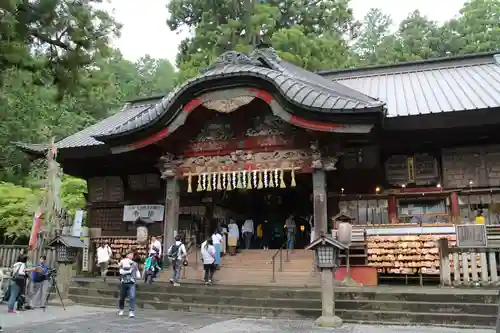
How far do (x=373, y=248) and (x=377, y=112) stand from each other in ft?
12.4

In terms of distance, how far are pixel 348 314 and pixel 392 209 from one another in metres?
5.41

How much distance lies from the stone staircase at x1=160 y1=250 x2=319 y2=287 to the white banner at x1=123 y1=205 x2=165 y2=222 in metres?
2.35

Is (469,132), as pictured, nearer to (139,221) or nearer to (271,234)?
(271,234)

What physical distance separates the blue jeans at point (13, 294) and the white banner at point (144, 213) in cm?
623

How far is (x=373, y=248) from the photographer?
41.1ft

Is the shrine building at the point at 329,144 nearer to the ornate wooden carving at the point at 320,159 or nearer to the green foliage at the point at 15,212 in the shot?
the ornate wooden carving at the point at 320,159

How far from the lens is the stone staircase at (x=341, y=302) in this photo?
9242 mm

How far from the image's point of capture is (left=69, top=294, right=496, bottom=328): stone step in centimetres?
907

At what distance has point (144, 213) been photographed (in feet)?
56.8

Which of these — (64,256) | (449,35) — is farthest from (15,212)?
(449,35)

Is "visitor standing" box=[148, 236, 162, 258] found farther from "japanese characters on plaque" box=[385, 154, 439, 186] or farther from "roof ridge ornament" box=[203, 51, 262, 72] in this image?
"japanese characters on plaque" box=[385, 154, 439, 186]

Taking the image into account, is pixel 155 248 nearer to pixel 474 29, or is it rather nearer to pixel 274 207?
pixel 274 207

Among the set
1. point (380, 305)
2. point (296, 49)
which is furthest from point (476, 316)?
point (296, 49)

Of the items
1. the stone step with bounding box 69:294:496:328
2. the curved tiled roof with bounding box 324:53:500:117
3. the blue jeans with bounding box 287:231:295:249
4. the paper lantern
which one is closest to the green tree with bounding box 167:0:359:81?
the curved tiled roof with bounding box 324:53:500:117
